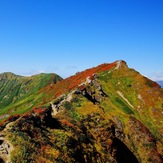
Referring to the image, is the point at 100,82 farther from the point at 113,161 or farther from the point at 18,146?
the point at 18,146

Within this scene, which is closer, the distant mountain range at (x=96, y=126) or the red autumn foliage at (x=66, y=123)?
the distant mountain range at (x=96, y=126)

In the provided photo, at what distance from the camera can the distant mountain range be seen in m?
43.2

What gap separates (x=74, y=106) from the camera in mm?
71188

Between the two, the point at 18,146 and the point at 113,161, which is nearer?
the point at 18,146

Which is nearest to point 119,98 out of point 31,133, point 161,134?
point 161,134

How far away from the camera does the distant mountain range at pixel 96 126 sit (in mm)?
43188

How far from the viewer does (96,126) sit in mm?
66062

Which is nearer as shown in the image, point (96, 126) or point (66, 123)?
point (66, 123)

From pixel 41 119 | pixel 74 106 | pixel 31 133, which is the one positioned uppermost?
pixel 74 106

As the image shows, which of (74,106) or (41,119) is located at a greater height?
(74,106)

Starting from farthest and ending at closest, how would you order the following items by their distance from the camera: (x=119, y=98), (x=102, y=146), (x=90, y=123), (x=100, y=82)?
(x=100, y=82) < (x=119, y=98) < (x=90, y=123) < (x=102, y=146)

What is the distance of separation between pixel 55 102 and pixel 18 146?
3399cm

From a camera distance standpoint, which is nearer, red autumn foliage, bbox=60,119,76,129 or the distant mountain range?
the distant mountain range

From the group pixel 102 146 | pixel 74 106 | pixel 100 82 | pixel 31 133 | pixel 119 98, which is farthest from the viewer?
pixel 100 82
